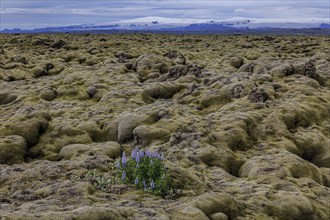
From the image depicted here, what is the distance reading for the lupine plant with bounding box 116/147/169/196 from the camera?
33.0ft

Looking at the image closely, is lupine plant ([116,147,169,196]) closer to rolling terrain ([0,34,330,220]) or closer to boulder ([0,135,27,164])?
rolling terrain ([0,34,330,220])

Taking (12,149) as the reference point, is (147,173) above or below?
above

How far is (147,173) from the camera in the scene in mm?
10148

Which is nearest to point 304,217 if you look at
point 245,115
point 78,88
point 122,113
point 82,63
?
point 245,115

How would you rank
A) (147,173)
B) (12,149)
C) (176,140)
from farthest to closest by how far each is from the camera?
(176,140) < (12,149) < (147,173)

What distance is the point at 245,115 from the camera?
1750 cm

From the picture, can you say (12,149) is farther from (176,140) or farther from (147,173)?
(147,173)

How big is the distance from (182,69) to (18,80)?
1118 centimetres

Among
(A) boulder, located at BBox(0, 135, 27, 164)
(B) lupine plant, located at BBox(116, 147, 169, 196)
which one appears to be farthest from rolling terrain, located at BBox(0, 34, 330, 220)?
(B) lupine plant, located at BBox(116, 147, 169, 196)

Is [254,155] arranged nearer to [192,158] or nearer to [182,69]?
[192,158]

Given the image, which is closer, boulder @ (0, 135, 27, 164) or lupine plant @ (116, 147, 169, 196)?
lupine plant @ (116, 147, 169, 196)

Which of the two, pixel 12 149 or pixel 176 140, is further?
pixel 176 140

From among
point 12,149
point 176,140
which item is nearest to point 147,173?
point 176,140

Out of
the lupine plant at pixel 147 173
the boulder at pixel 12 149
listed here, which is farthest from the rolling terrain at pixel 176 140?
the lupine plant at pixel 147 173
